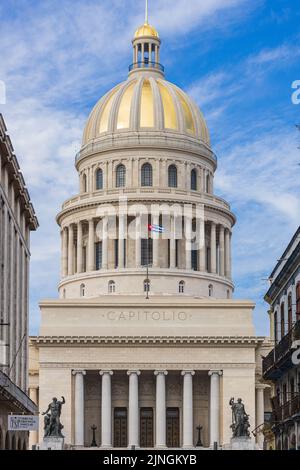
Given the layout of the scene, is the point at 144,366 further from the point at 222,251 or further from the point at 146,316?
the point at 222,251

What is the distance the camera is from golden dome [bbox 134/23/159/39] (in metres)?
146

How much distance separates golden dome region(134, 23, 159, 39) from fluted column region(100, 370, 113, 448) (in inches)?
1894

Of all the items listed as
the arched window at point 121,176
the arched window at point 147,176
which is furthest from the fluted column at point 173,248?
the arched window at point 121,176

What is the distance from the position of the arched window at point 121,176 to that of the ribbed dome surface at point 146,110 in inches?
171

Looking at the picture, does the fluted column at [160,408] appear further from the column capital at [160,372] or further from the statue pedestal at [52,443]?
the statue pedestal at [52,443]

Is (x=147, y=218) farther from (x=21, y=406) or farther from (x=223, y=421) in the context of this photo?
(x=21, y=406)

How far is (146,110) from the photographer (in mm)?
139250

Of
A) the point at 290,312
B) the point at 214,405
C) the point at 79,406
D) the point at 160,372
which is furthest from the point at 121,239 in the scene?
the point at 290,312

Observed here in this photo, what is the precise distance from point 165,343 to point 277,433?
149ft

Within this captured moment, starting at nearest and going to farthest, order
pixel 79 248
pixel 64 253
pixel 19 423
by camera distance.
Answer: pixel 19 423
pixel 79 248
pixel 64 253

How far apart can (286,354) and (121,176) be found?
78.8 meters

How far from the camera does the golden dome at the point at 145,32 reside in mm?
146375

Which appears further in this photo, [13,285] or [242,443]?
[242,443]

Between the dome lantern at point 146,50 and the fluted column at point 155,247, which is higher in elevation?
the dome lantern at point 146,50
